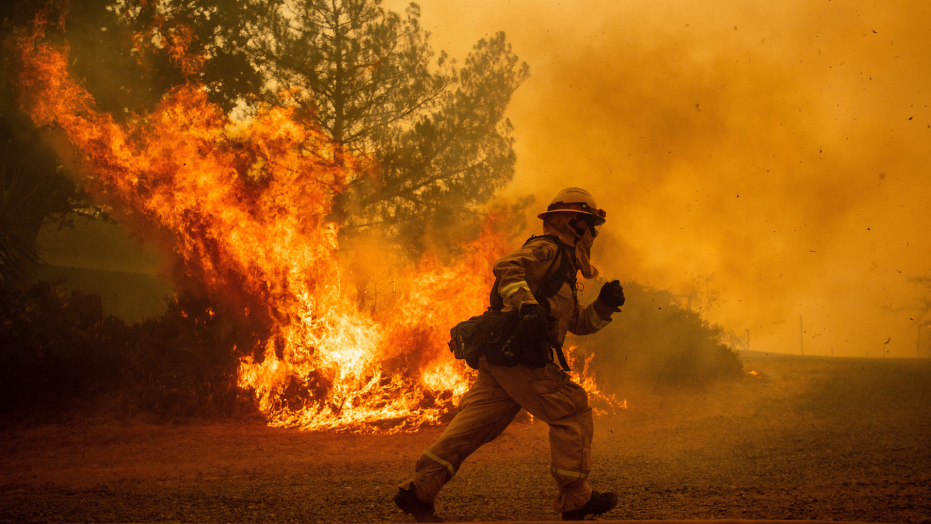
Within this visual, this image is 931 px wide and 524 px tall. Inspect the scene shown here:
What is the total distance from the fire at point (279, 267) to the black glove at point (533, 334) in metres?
4.58

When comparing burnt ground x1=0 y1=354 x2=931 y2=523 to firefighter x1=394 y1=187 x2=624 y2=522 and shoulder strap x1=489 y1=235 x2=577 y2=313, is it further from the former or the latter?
shoulder strap x1=489 y1=235 x2=577 y2=313

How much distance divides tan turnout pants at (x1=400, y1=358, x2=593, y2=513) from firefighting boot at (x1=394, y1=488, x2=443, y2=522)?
0.03 meters

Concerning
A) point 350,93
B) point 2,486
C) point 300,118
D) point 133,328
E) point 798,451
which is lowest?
point 2,486

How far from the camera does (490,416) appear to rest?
3.33 metres

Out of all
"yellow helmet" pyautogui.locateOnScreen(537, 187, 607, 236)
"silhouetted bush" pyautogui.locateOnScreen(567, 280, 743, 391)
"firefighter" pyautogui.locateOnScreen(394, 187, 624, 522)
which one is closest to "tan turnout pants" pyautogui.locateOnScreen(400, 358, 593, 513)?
"firefighter" pyautogui.locateOnScreen(394, 187, 624, 522)

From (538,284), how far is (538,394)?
64 cm

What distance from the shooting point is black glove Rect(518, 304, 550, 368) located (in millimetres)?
3055

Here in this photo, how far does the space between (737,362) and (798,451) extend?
6422 millimetres

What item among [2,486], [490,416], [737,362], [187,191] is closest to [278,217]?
[187,191]

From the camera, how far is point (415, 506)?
317 centimetres

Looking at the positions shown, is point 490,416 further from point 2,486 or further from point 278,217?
point 278,217

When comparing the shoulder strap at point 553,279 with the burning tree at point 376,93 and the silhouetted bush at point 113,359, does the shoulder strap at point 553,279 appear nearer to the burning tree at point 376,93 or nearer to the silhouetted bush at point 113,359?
the silhouetted bush at point 113,359

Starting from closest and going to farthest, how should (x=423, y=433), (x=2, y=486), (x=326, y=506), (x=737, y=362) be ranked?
1. (x=326, y=506)
2. (x=2, y=486)
3. (x=423, y=433)
4. (x=737, y=362)

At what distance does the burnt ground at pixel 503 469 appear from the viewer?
354 centimetres
